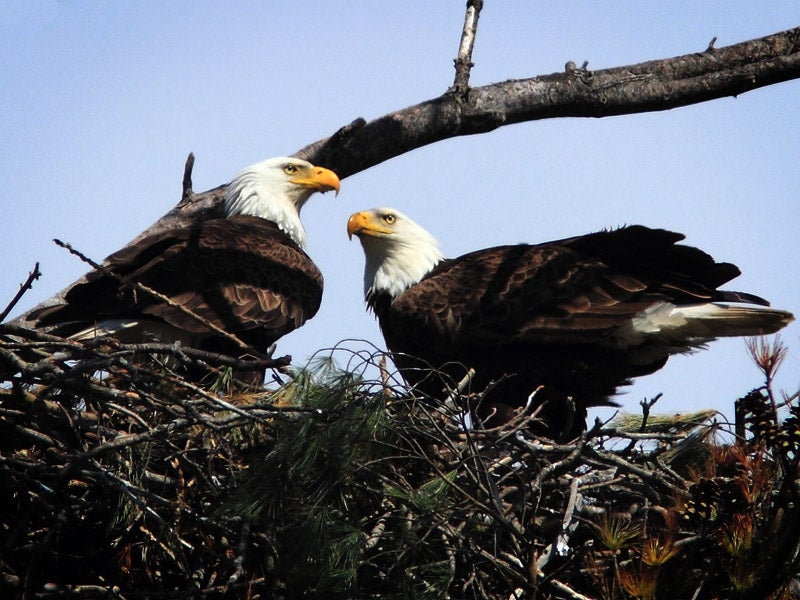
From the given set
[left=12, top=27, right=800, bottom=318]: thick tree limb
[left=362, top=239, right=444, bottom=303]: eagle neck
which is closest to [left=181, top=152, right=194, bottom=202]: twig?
[left=12, top=27, right=800, bottom=318]: thick tree limb

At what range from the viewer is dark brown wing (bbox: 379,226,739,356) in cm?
622

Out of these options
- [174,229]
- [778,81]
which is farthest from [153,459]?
[778,81]

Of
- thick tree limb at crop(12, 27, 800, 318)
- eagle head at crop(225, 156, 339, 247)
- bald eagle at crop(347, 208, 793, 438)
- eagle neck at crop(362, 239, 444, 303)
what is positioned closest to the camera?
bald eagle at crop(347, 208, 793, 438)

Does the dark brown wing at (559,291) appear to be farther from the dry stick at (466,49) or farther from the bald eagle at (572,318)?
the dry stick at (466,49)

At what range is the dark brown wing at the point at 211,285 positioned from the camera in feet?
19.5

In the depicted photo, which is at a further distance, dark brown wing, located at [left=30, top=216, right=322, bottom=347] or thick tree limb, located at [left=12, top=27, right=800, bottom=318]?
thick tree limb, located at [left=12, top=27, right=800, bottom=318]

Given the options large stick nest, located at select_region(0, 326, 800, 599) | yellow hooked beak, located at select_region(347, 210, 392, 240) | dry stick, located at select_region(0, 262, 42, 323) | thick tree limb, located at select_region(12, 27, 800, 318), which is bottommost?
large stick nest, located at select_region(0, 326, 800, 599)

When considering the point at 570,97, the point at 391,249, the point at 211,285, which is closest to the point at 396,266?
the point at 391,249

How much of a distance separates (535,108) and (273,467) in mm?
3094

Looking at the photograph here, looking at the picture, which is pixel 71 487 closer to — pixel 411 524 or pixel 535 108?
pixel 411 524

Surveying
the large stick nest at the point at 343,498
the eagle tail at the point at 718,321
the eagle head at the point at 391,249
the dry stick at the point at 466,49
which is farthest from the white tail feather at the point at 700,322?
the dry stick at the point at 466,49

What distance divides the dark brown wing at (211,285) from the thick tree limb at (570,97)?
56 centimetres

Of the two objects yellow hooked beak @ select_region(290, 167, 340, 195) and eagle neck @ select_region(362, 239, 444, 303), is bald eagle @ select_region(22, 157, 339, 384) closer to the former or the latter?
yellow hooked beak @ select_region(290, 167, 340, 195)

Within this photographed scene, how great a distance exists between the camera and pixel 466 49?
670cm
